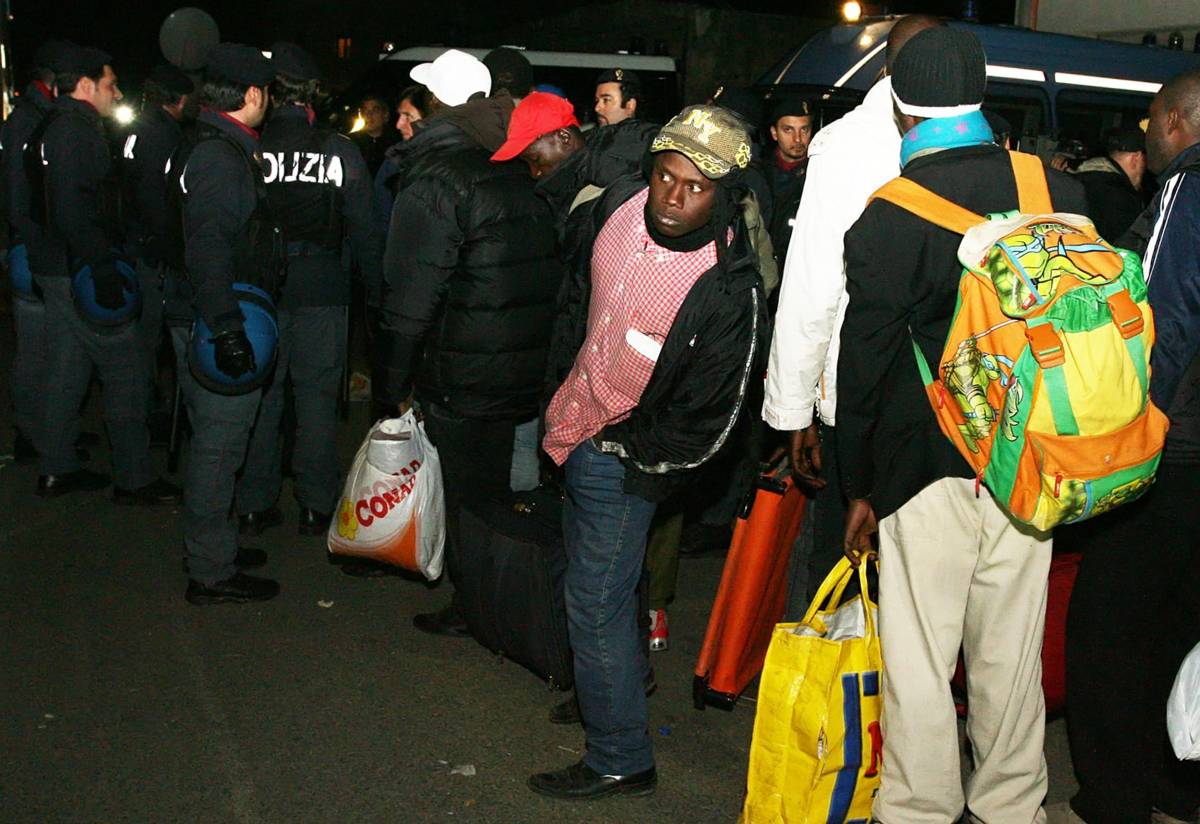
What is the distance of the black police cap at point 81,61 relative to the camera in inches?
225

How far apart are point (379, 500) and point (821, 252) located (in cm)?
213

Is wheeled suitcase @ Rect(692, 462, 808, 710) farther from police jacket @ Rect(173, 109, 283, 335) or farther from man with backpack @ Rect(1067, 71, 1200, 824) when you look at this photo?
police jacket @ Rect(173, 109, 283, 335)

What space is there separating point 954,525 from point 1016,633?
0.34 meters

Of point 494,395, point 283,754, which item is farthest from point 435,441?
point 283,754

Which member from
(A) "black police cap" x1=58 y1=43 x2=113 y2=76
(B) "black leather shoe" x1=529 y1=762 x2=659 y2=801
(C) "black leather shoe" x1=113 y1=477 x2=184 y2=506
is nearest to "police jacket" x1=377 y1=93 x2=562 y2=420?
(B) "black leather shoe" x1=529 y1=762 x2=659 y2=801

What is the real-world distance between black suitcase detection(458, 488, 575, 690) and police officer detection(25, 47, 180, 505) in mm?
2499

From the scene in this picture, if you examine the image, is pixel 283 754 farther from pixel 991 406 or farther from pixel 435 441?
pixel 991 406

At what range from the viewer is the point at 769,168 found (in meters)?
6.12

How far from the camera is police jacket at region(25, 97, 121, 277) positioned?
18.2 feet

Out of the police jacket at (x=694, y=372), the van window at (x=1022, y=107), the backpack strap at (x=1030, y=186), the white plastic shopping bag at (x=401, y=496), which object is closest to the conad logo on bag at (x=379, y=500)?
the white plastic shopping bag at (x=401, y=496)

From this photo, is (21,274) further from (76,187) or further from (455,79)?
(455,79)

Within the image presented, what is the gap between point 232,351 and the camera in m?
4.56

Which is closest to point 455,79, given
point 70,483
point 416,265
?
point 416,265

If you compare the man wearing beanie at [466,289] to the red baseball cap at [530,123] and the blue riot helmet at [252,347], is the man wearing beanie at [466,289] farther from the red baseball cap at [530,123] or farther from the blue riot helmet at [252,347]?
the blue riot helmet at [252,347]
